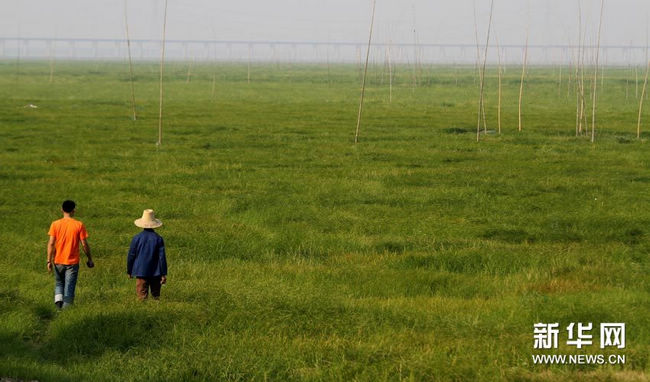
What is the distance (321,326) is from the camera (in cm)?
977

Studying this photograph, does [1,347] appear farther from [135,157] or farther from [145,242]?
[135,157]

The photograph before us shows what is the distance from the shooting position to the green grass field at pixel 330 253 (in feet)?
28.6

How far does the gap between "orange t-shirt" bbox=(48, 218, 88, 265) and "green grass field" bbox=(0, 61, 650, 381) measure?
71 centimetres

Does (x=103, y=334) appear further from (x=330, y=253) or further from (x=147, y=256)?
(x=330, y=253)

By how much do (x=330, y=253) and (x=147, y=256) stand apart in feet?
17.0

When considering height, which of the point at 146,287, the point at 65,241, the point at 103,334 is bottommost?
the point at 103,334

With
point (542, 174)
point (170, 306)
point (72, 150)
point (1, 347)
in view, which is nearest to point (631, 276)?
point (170, 306)

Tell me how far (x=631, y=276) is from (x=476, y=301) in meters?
3.01

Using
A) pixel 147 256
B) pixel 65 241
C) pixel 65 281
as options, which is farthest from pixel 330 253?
pixel 65 241

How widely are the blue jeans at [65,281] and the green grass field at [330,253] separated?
30cm

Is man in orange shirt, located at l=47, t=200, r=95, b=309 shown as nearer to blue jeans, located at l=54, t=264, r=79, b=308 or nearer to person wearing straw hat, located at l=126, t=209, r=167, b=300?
blue jeans, located at l=54, t=264, r=79, b=308

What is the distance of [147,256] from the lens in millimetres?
9578

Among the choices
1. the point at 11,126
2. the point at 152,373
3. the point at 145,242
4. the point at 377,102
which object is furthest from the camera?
the point at 377,102

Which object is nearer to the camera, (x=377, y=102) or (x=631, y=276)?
(x=631, y=276)
